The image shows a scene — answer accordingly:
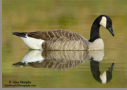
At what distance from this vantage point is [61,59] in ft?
34.6

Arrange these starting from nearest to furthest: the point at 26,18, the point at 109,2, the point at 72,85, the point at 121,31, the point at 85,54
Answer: the point at 72,85 < the point at 85,54 < the point at 121,31 < the point at 26,18 < the point at 109,2

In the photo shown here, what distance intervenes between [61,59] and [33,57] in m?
1.09

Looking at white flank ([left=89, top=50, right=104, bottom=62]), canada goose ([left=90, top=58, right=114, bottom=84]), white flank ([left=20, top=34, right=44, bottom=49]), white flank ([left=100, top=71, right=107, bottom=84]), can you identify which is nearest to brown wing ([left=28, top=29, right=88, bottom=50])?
white flank ([left=20, top=34, right=44, bottom=49])

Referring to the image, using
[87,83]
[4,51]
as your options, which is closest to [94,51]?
[4,51]

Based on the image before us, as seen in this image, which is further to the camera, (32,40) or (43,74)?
(32,40)

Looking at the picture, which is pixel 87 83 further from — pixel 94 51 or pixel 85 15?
pixel 85 15

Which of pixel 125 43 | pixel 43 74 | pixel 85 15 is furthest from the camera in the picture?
pixel 85 15

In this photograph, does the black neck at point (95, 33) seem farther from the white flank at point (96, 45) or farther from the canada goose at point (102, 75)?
the canada goose at point (102, 75)

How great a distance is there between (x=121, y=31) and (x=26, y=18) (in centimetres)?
719

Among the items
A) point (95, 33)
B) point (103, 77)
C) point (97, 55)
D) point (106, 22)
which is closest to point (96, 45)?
point (95, 33)

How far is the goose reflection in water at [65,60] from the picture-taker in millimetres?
8920

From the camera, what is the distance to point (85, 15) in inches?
880

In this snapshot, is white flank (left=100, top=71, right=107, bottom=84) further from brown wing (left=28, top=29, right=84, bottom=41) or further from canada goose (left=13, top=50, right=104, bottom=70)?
brown wing (left=28, top=29, right=84, bottom=41)

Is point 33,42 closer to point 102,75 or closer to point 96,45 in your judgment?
point 96,45
